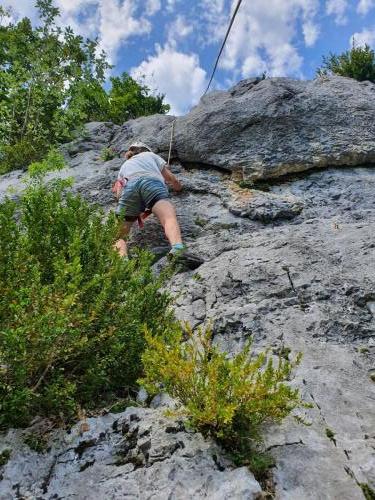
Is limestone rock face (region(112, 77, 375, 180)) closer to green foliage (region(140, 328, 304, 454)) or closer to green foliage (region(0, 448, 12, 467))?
green foliage (region(140, 328, 304, 454))

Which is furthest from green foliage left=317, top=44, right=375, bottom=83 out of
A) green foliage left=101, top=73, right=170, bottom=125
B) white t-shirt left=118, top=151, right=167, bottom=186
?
white t-shirt left=118, top=151, right=167, bottom=186

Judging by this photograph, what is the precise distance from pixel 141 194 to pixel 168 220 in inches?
27.1

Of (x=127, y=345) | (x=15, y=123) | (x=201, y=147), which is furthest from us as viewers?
(x=15, y=123)

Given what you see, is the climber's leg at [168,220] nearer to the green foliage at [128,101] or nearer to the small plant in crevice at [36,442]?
the small plant in crevice at [36,442]

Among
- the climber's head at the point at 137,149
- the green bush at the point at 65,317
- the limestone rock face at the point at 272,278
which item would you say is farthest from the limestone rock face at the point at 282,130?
the green bush at the point at 65,317

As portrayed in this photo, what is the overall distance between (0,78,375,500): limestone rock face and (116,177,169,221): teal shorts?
0.55 meters

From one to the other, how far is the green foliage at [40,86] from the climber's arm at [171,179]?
437 cm

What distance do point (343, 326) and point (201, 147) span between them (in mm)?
5486

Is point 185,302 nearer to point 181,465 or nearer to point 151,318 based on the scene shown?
point 151,318

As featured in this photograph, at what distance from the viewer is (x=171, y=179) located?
6.93 m

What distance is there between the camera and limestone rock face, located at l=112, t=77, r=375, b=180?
24.3ft

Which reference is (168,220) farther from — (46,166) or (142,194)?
(46,166)

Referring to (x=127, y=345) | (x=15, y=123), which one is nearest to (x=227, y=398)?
(x=127, y=345)

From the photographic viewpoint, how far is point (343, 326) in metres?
3.57
